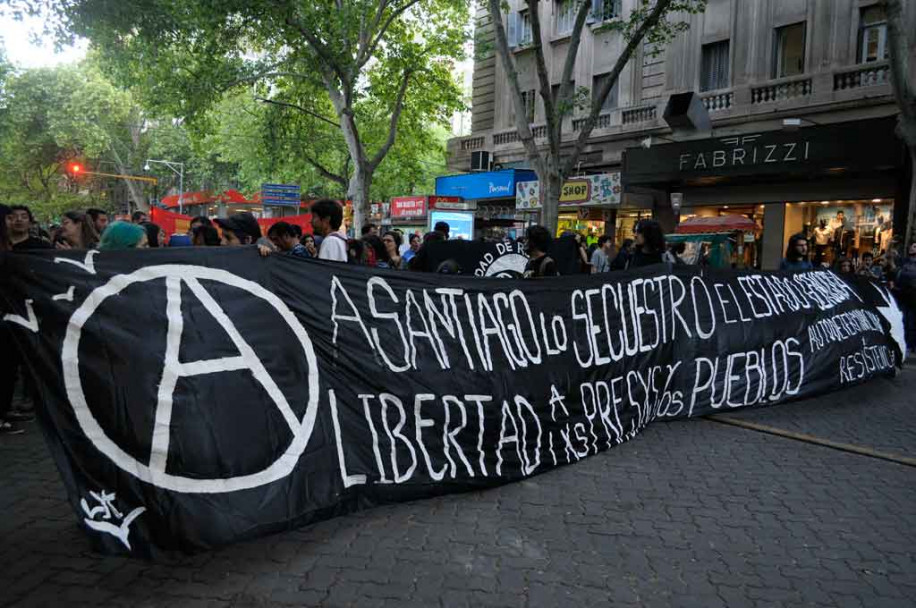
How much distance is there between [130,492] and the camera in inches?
115

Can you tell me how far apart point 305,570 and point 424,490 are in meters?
0.98

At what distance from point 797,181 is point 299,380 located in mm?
17377

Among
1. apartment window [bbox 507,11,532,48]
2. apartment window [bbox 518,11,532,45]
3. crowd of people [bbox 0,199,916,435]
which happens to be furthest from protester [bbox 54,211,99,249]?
apartment window [bbox 518,11,532,45]

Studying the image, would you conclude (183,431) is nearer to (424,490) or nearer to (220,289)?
(220,289)

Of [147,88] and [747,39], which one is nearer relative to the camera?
[747,39]

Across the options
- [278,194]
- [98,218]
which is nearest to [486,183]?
[278,194]

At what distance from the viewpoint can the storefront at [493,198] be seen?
23375 millimetres

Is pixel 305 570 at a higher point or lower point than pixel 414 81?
lower

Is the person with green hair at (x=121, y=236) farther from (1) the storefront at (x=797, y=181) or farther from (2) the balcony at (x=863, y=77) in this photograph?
(2) the balcony at (x=863, y=77)

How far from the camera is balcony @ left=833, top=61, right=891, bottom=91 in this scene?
595 inches

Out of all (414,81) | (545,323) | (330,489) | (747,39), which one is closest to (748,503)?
(545,323)

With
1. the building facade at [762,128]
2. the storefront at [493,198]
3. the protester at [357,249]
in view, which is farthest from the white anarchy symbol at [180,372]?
the storefront at [493,198]

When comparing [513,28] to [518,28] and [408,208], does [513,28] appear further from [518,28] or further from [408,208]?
[408,208]

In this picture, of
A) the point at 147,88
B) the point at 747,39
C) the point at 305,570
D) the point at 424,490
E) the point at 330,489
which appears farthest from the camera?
the point at 147,88
